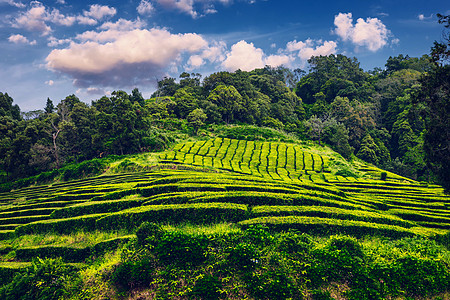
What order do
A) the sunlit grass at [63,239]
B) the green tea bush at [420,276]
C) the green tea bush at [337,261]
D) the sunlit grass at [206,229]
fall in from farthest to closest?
the sunlit grass at [63,239] < the sunlit grass at [206,229] < the green tea bush at [337,261] < the green tea bush at [420,276]

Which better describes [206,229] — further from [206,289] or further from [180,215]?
[206,289]

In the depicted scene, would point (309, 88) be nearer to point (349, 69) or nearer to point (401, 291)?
point (349, 69)

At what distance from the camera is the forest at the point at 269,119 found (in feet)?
60.6

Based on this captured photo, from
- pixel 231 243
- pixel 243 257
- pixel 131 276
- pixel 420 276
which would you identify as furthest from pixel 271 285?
pixel 420 276

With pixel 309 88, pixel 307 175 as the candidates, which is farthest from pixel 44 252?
pixel 309 88

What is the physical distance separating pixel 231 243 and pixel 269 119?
55123mm

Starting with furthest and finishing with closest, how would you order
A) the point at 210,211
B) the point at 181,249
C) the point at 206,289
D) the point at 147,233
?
the point at 210,211
the point at 147,233
the point at 181,249
the point at 206,289

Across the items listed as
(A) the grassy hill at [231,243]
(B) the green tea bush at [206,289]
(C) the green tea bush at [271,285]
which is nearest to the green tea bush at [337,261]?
(A) the grassy hill at [231,243]

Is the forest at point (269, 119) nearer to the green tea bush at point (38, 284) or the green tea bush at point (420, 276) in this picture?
the green tea bush at point (420, 276)

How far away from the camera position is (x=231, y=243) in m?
13.9

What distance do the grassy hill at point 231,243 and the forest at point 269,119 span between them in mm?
6699

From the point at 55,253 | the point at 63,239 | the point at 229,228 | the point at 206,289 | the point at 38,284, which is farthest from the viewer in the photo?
the point at 63,239

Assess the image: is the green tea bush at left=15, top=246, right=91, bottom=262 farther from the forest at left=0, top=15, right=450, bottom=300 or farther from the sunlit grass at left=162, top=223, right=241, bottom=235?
the sunlit grass at left=162, top=223, right=241, bottom=235

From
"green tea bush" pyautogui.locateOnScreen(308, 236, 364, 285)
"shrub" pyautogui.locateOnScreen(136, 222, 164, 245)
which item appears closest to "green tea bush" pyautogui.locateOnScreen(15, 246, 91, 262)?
"shrub" pyautogui.locateOnScreen(136, 222, 164, 245)
